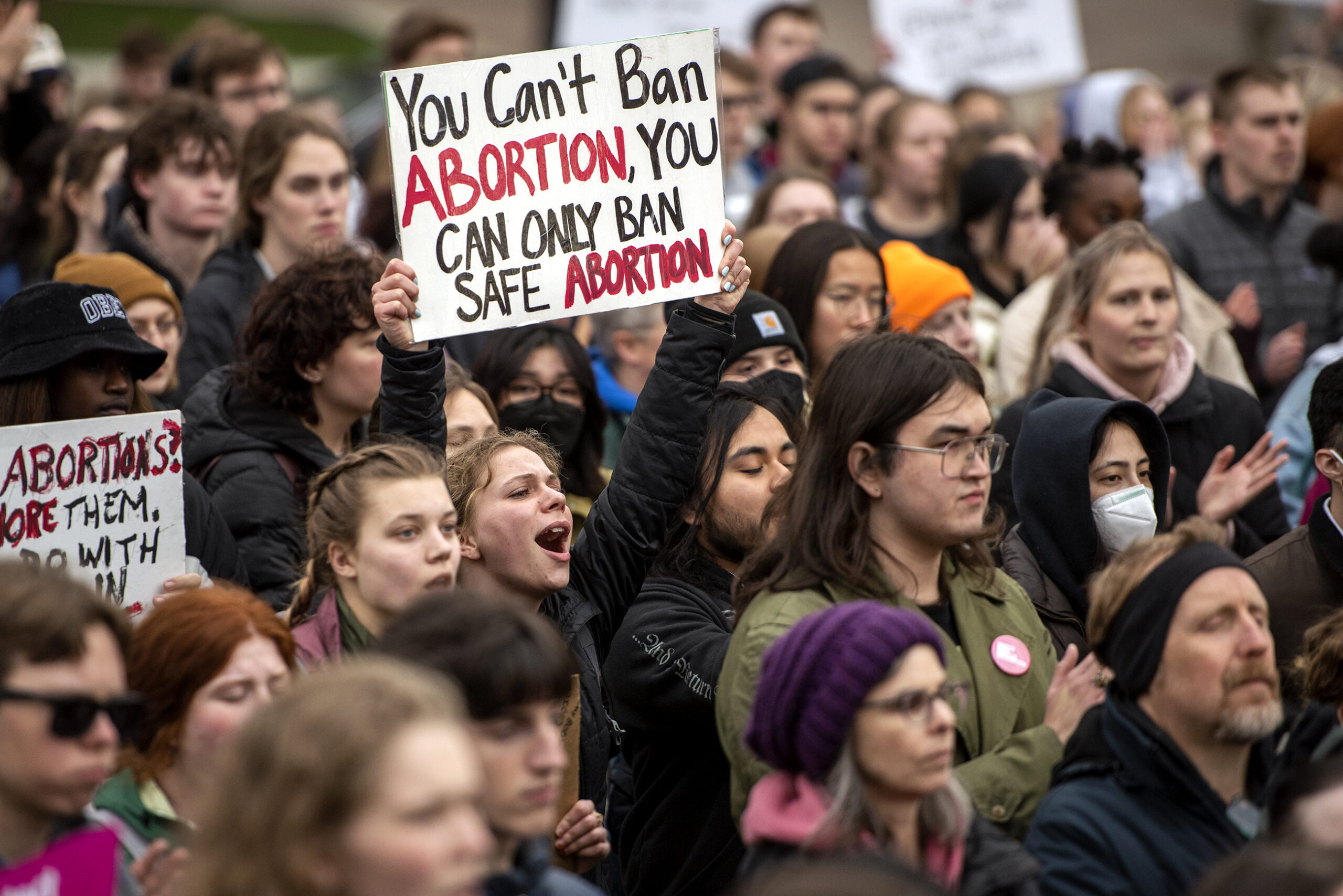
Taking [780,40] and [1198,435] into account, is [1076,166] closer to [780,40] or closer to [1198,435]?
[1198,435]

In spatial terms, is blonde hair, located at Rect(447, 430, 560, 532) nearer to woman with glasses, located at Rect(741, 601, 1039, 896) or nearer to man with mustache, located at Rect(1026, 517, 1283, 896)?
woman with glasses, located at Rect(741, 601, 1039, 896)

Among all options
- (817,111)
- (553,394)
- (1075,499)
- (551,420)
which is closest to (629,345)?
(553,394)

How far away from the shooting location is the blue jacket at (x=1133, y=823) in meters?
3.69

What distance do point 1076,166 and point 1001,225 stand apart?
811mm

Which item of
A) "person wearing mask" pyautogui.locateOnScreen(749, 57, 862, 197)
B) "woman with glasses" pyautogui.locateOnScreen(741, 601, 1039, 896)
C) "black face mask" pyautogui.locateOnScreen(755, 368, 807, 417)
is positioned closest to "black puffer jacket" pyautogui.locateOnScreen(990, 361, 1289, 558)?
"black face mask" pyautogui.locateOnScreen(755, 368, 807, 417)

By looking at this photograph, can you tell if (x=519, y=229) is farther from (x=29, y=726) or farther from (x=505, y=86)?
(x=29, y=726)

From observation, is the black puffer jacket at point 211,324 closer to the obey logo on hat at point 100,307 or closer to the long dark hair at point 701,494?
the obey logo on hat at point 100,307

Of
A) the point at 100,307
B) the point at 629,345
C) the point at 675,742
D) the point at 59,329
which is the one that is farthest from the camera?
the point at 629,345

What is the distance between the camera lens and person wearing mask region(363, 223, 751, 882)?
4.67m

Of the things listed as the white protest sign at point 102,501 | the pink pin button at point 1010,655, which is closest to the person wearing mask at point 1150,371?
the pink pin button at point 1010,655

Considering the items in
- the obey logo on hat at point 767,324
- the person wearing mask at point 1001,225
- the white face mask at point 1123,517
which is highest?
the person wearing mask at point 1001,225

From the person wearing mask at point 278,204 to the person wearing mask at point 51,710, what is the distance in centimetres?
382

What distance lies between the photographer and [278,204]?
7133 millimetres

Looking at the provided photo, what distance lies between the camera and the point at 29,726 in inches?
121
